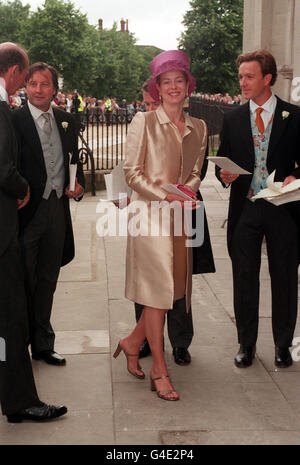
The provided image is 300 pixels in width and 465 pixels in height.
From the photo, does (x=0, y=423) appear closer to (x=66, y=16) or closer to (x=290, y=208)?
(x=290, y=208)

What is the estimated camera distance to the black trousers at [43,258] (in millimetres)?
4875

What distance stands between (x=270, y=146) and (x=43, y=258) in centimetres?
176

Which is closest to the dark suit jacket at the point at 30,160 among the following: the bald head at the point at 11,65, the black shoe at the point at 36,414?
the bald head at the point at 11,65

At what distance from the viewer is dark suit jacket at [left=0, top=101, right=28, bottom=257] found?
3.80 m

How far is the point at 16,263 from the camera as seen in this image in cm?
396

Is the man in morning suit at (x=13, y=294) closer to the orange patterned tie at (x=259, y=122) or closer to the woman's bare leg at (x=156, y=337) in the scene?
the woman's bare leg at (x=156, y=337)

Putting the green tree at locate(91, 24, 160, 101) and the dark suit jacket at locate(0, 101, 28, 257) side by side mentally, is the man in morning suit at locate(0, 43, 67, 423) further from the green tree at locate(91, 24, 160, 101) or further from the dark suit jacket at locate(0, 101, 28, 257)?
the green tree at locate(91, 24, 160, 101)

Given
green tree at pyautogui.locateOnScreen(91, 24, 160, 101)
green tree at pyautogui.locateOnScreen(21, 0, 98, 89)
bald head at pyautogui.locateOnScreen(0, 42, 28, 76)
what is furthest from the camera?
green tree at pyautogui.locateOnScreen(91, 24, 160, 101)

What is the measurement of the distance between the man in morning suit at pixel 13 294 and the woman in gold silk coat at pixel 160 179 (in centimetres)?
77

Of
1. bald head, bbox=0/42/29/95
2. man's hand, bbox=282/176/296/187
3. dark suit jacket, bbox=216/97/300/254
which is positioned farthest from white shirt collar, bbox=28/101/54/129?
man's hand, bbox=282/176/296/187

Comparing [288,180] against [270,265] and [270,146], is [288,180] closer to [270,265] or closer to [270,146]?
[270,146]

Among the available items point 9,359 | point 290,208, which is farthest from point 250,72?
point 9,359

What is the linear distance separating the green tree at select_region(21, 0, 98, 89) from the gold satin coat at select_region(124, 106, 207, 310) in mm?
56464

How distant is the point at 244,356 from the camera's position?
5000 mm
